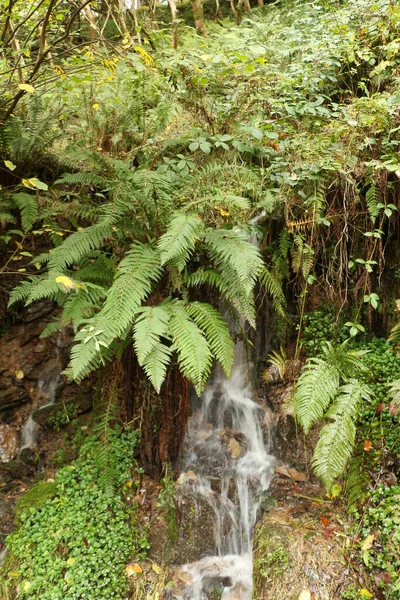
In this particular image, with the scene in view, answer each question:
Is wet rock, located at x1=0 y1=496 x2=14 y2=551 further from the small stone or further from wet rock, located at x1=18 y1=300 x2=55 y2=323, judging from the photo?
the small stone

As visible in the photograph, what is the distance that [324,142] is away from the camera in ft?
12.8

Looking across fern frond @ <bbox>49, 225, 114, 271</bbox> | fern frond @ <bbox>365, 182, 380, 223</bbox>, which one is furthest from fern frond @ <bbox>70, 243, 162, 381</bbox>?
fern frond @ <bbox>365, 182, 380, 223</bbox>

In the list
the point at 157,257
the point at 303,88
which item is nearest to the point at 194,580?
the point at 157,257

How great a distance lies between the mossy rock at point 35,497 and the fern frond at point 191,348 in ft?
6.34

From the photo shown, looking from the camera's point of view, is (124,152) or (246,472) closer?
Answer: (246,472)

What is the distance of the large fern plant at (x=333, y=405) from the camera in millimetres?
2967

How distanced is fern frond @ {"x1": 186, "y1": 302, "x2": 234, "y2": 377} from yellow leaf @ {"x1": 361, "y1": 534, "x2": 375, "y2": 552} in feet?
5.42

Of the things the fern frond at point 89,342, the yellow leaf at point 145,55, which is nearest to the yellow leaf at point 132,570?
the fern frond at point 89,342

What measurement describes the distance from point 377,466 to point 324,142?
118 inches

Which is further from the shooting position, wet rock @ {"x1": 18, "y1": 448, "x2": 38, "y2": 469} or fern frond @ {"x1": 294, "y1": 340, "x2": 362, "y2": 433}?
wet rock @ {"x1": 18, "y1": 448, "x2": 38, "y2": 469}

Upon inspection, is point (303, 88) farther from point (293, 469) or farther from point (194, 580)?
point (194, 580)

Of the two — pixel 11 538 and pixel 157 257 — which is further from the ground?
pixel 157 257

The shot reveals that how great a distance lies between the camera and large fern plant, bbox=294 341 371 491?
2.97m

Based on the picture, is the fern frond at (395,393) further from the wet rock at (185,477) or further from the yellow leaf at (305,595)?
the wet rock at (185,477)
